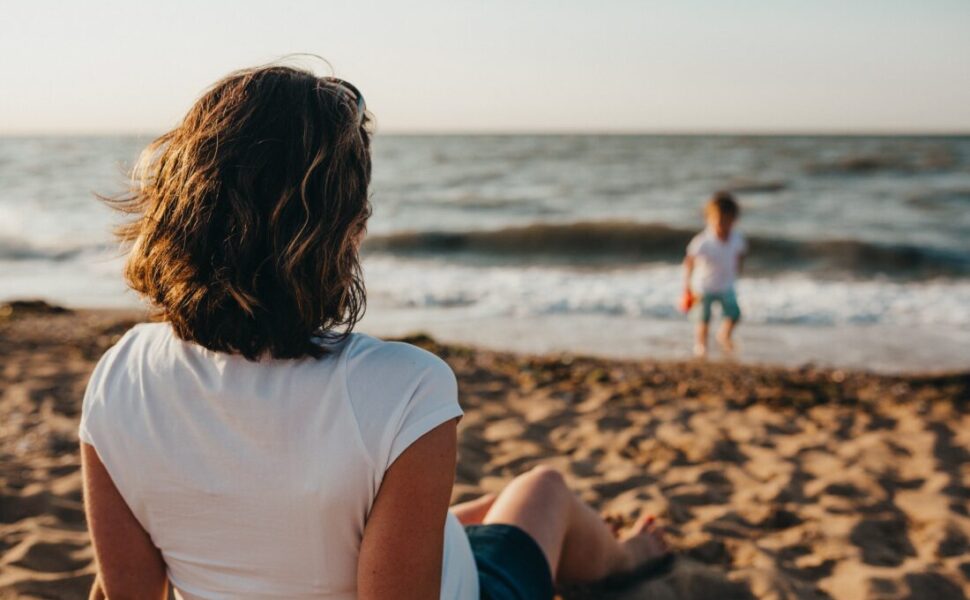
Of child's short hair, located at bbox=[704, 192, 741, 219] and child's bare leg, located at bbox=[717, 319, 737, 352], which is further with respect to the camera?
child's short hair, located at bbox=[704, 192, 741, 219]

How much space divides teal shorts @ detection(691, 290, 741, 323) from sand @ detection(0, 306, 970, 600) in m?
1.15

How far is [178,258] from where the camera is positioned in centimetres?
133

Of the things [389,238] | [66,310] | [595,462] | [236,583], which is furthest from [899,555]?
[389,238]

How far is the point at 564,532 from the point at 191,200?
1534 millimetres

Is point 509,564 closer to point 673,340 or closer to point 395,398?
point 395,398

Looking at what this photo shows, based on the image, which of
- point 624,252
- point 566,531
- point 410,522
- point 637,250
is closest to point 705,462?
point 566,531

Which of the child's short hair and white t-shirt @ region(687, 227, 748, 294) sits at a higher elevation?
the child's short hair

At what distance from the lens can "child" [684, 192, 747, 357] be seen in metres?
7.14

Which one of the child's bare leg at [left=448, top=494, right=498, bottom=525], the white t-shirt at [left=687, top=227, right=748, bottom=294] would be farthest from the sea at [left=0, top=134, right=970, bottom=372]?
the child's bare leg at [left=448, top=494, right=498, bottom=525]

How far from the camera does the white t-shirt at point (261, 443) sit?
128 cm

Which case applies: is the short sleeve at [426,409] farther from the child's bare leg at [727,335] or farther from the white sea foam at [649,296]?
the white sea foam at [649,296]

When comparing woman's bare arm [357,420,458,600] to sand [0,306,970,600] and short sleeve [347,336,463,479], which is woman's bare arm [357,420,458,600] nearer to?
short sleeve [347,336,463,479]

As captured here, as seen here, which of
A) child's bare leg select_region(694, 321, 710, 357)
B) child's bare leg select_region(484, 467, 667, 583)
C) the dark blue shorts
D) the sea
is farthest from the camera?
the sea

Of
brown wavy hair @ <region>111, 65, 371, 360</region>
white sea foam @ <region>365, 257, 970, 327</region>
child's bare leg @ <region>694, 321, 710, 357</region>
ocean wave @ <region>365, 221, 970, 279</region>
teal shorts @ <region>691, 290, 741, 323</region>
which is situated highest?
brown wavy hair @ <region>111, 65, 371, 360</region>
